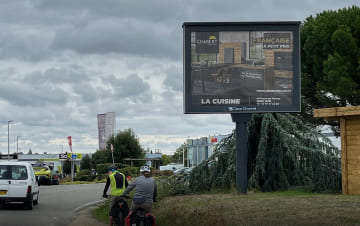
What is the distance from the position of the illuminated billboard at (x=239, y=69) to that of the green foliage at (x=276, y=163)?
3.36 meters

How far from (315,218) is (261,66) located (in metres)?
8.61

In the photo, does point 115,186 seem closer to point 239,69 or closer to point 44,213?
point 44,213

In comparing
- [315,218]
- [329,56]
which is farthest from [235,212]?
[329,56]

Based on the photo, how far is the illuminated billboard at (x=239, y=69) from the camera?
2000 cm

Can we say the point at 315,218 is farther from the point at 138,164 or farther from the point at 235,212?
the point at 138,164

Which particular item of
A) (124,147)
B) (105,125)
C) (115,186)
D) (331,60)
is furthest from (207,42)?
(124,147)

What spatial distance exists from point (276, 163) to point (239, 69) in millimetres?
4941

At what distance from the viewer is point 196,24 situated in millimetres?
20109

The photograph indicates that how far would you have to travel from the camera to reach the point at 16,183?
70.4 ft

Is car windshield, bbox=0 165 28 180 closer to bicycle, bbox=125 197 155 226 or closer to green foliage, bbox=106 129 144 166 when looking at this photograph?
bicycle, bbox=125 197 155 226

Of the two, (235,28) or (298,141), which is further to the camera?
(298,141)

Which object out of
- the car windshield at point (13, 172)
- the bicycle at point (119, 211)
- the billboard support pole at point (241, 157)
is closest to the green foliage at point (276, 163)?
the billboard support pole at point (241, 157)

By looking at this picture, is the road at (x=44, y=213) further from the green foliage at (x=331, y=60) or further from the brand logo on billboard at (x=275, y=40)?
the green foliage at (x=331, y=60)

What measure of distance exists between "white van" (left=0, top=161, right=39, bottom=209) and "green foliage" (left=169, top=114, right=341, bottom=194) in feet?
16.8
